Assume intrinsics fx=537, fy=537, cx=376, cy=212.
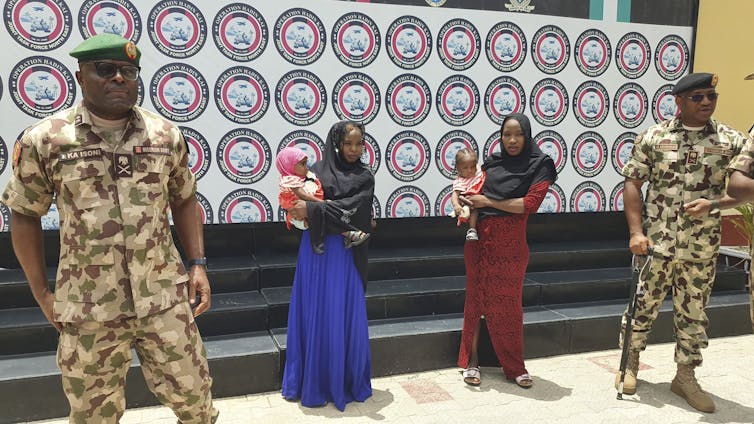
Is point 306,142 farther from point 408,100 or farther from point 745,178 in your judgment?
point 745,178

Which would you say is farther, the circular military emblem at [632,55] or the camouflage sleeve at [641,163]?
the circular military emblem at [632,55]

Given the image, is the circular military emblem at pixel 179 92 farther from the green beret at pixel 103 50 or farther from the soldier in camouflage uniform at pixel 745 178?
the soldier in camouflage uniform at pixel 745 178

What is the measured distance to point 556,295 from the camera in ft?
15.2

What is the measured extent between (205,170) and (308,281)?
1.55 meters

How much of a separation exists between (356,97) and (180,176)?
100 inches

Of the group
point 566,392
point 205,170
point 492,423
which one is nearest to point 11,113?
point 205,170

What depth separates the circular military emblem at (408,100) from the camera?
468 cm

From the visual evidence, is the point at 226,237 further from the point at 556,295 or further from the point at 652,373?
the point at 652,373

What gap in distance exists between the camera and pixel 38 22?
148 inches

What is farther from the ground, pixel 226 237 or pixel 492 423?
pixel 226 237

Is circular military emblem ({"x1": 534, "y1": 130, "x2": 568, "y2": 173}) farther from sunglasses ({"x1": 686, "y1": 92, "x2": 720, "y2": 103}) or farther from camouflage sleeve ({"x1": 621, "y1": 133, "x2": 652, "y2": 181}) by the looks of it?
sunglasses ({"x1": 686, "y1": 92, "x2": 720, "y2": 103})

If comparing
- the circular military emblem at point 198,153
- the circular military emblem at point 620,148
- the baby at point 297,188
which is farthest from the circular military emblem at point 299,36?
the circular military emblem at point 620,148

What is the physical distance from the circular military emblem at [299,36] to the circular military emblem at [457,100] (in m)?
1.15

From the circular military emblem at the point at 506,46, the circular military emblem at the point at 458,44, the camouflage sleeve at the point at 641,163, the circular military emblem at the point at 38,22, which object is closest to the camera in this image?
the camouflage sleeve at the point at 641,163
